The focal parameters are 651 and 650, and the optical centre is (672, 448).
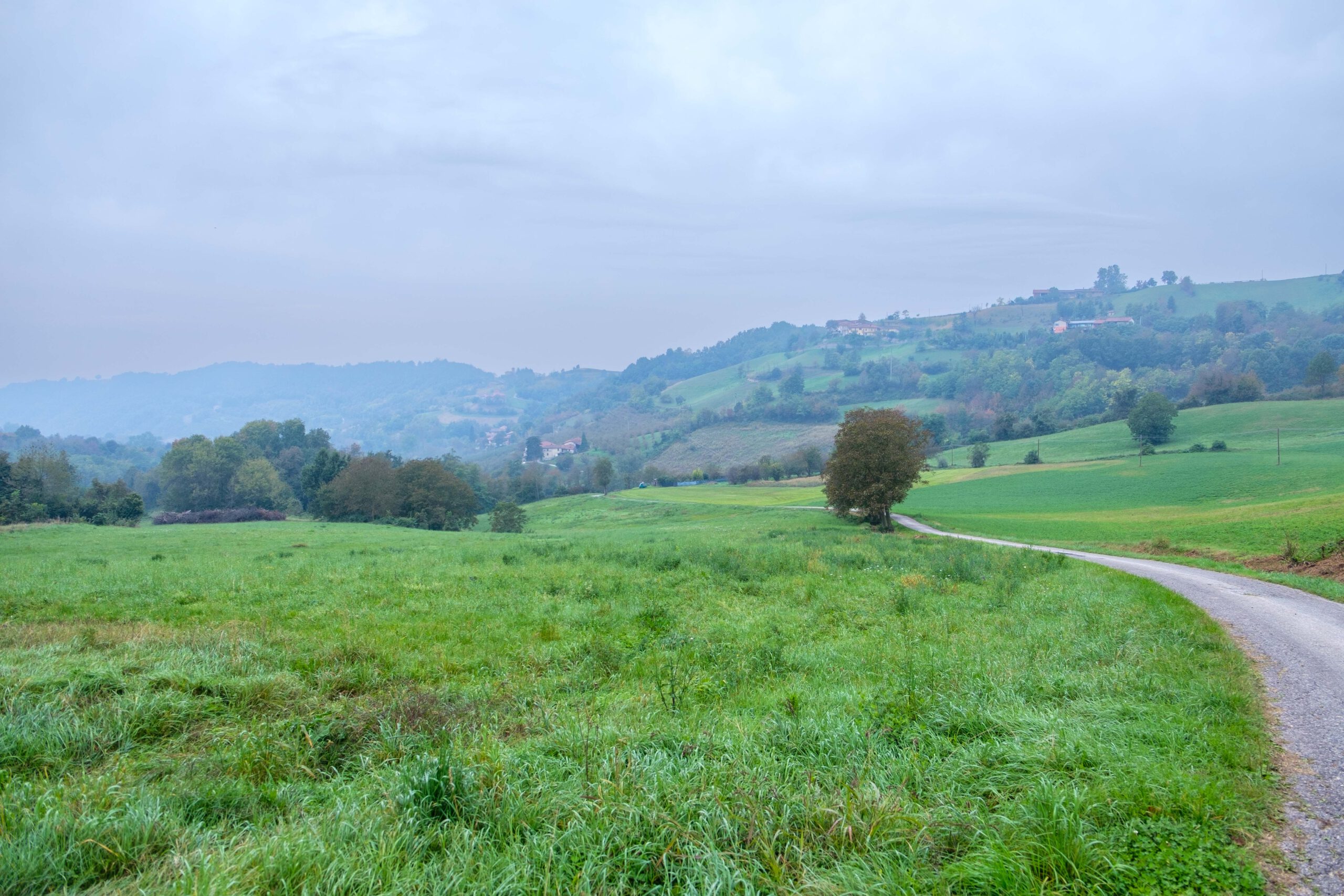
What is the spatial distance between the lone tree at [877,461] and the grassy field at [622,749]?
3182 cm

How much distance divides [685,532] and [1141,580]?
28.8m

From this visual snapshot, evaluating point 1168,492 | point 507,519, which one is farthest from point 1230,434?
point 507,519

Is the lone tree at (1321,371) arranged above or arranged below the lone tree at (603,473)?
above

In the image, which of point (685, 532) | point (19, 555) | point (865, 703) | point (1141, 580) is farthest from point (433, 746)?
point (685, 532)

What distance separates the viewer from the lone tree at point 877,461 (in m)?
46.1

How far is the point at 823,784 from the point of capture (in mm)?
5301


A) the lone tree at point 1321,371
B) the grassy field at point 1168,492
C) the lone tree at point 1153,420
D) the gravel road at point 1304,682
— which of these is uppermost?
the lone tree at point 1321,371

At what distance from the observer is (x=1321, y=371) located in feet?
355

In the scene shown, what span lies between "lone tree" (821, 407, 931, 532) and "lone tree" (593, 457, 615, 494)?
75.4 m

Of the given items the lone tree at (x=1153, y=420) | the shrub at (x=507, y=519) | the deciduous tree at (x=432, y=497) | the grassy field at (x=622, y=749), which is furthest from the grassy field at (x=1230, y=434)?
the grassy field at (x=622, y=749)

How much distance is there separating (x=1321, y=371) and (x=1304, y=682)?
142 meters

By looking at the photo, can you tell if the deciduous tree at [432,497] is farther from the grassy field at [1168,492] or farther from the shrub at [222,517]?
the grassy field at [1168,492]

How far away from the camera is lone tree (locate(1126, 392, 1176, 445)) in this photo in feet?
301

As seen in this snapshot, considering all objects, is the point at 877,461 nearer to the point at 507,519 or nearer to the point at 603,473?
the point at 507,519
